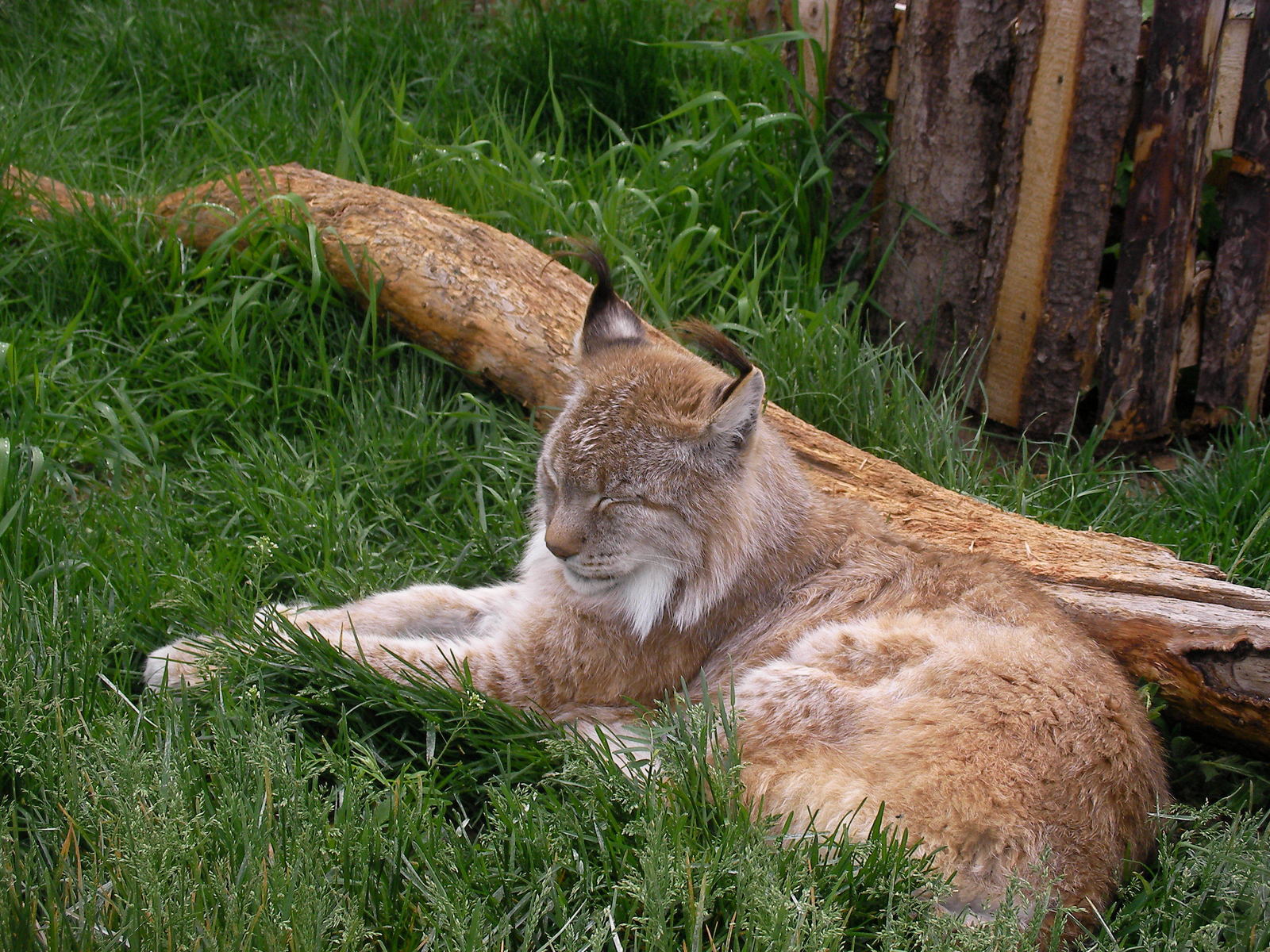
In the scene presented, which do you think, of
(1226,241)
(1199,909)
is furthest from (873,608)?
(1226,241)

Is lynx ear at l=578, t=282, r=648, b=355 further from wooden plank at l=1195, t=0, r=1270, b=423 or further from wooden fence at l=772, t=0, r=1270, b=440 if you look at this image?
wooden plank at l=1195, t=0, r=1270, b=423

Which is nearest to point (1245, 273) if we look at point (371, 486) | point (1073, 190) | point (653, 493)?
point (1073, 190)

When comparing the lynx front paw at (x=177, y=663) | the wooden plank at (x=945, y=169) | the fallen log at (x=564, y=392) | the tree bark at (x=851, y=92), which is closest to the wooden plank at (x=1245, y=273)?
the wooden plank at (x=945, y=169)

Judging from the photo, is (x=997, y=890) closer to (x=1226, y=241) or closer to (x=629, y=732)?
(x=629, y=732)

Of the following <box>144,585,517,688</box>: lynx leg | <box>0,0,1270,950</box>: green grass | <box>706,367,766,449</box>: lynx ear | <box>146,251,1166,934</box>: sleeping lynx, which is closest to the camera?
<box>0,0,1270,950</box>: green grass

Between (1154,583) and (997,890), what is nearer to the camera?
(997,890)

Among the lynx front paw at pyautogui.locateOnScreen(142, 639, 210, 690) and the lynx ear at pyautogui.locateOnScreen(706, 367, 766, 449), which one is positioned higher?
Answer: the lynx ear at pyautogui.locateOnScreen(706, 367, 766, 449)

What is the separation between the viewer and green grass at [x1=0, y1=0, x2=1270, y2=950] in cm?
231

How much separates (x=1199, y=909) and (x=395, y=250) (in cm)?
345

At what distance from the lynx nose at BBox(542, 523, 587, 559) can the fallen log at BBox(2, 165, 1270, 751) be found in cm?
105

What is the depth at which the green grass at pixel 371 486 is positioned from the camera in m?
2.31

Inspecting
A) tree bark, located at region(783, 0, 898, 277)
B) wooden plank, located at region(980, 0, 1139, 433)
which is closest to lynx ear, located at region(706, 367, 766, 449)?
wooden plank, located at region(980, 0, 1139, 433)

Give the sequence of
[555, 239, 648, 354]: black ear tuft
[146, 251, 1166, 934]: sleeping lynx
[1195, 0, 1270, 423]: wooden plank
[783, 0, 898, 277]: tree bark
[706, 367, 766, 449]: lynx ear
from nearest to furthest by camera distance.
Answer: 1. [146, 251, 1166, 934]: sleeping lynx
2. [706, 367, 766, 449]: lynx ear
3. [555, 239, 648, 354]: black ear tuft
4. [1195, 0, 1270, 423]: wooden plank
5. [783, 0, 898, 277]: tree bark

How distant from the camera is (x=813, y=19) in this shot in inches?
191
